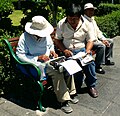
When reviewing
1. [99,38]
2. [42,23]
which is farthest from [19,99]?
[99,38]

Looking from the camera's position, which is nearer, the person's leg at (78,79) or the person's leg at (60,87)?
the person's leg at (60,87)

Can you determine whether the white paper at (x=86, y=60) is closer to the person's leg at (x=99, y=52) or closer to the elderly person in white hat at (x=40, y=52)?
the elderly person in white hat at (x=40, y=52)

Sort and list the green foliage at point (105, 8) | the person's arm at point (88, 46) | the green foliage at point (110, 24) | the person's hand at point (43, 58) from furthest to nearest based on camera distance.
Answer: the green foliage at point (105, 8) → the green foliage at point (110, 24) → the person's arm at point (88, 46) → the person's hand at point (43, 58)

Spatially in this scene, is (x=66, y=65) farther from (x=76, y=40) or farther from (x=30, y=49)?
(x=76, y=40)

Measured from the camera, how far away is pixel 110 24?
8602mm

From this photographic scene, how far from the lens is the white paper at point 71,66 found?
3.73 m

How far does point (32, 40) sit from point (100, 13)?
9.32 metres

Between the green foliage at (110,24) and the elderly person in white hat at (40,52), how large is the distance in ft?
15.2

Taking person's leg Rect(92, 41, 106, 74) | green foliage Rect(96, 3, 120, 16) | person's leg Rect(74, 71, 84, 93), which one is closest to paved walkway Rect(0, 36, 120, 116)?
person's leg Rect(74, 71, 84, 93)

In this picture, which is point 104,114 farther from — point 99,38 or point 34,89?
point 99,38

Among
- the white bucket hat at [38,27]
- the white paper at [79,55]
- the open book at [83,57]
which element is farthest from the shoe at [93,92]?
the white bucket hat at [38,27]

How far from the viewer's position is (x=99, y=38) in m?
5.62

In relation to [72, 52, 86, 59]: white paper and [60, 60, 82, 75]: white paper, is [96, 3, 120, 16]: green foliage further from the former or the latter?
[60, 60, 82, 75]: white paper

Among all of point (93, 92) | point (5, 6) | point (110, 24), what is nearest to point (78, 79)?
point (93, 92)
